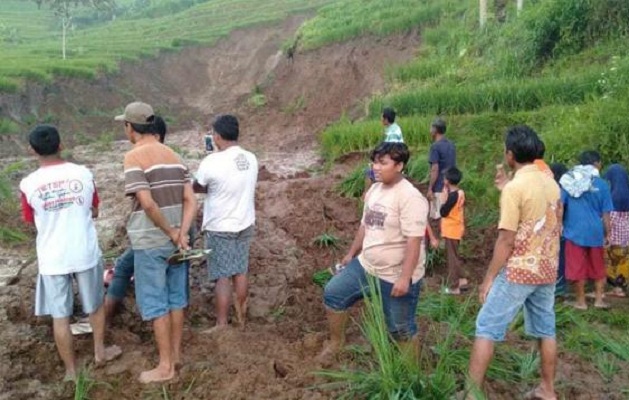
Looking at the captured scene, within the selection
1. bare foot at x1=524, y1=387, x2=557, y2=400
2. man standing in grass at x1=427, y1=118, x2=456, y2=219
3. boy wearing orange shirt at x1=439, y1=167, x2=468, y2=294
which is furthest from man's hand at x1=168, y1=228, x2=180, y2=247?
man standing in grass at x1=427, y1=118, x2=456, y2=219

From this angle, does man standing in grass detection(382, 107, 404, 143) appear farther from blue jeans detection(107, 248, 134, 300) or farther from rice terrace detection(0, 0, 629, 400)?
blue jeans detection(107, 248, 134, 300)

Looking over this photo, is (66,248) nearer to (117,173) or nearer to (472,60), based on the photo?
(117,173)

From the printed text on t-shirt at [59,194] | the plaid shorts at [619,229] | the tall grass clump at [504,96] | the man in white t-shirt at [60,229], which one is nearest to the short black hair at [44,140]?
the man in white t-shirt at [60,229]

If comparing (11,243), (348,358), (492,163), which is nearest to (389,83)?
(492,163)

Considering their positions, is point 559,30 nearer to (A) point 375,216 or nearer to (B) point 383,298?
(A) point 375,216

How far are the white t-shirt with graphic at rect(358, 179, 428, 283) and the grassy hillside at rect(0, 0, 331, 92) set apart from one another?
15618mm

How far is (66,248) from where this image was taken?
4.57 meters

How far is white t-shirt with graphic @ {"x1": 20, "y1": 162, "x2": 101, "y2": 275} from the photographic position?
4.52 meters

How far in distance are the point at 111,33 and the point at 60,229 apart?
35.8 meters

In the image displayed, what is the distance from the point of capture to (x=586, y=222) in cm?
654

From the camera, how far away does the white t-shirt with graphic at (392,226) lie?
4.29 meters

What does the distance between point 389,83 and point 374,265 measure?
43.1ft

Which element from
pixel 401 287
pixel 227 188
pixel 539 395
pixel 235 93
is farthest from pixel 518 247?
pixel 235 93

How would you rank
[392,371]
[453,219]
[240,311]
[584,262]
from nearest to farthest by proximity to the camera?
[392,371]
[240,311]
[584,262]
[453,219]
